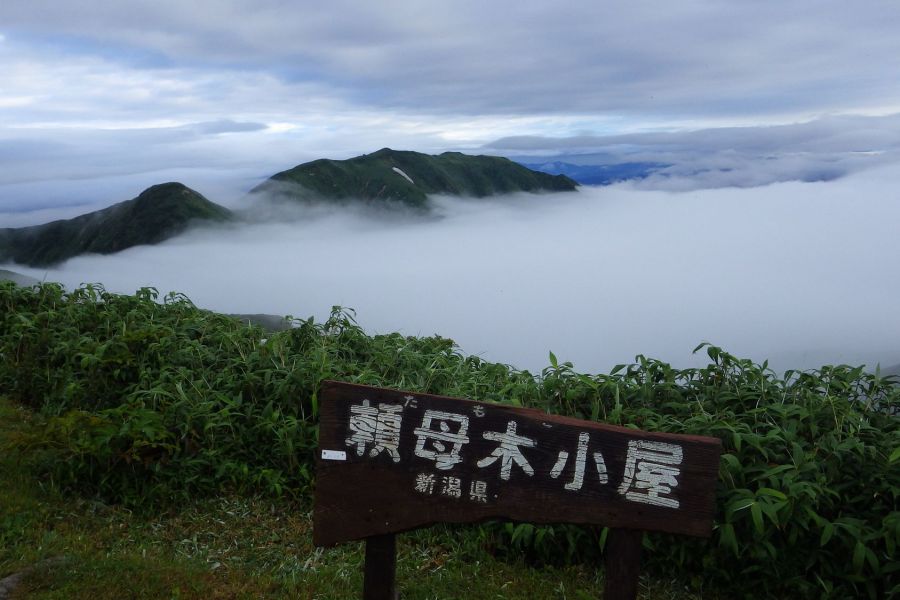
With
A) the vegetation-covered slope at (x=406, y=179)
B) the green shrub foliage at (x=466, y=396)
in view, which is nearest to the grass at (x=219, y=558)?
the green shrub foliage at (x=466, y=396)

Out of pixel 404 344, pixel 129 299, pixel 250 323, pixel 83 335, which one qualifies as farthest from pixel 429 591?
pixel 129 299

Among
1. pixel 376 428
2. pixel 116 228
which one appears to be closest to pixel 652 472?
pixel 376 428

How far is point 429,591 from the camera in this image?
3.92 metres

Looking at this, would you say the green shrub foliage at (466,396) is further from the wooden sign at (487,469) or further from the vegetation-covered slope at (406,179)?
the vegetation-covered slope at (406,179)

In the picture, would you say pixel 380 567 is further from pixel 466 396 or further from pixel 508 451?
pixel 466 396

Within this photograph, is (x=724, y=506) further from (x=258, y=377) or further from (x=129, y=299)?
(x=129, y=299)

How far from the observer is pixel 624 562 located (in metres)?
2.92

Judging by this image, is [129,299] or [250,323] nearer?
[250,323]

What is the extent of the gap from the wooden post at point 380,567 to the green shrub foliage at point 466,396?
1.08 meters

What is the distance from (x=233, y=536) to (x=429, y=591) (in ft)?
4.82

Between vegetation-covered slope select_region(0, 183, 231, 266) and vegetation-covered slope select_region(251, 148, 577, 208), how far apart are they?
10.4 meters

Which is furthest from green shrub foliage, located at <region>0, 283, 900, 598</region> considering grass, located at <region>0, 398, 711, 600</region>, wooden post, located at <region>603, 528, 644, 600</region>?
wooden post, located at <region>603, 528, 644, 600</region>

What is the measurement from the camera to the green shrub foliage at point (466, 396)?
374cm

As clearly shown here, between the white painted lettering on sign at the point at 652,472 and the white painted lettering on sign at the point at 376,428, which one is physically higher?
the white painted lettering on sign at the point at 376,428
